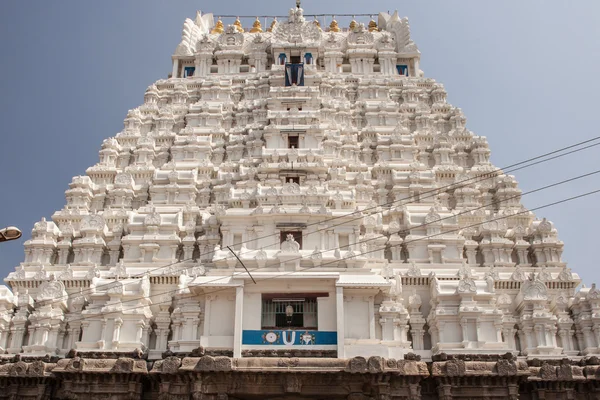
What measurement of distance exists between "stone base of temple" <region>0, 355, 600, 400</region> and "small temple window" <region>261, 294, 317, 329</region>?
88.9 inches

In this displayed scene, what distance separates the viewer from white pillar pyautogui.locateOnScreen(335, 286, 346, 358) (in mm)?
26109

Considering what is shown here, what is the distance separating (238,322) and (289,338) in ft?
6.65

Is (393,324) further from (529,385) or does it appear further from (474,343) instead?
(529,385)

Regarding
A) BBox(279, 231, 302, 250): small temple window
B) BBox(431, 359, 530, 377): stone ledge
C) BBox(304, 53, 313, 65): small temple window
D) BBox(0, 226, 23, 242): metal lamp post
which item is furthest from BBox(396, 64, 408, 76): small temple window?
BBox(0, 226, 23, 242): metal lamp post

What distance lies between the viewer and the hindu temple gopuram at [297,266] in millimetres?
26047

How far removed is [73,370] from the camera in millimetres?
25906

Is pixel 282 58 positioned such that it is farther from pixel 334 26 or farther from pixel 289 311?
pixel 289 311

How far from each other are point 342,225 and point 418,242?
3779 mm

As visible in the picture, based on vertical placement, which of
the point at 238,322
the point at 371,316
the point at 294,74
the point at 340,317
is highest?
the point at 294,74

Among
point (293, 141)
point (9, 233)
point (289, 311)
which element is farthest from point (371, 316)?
point (9, 233)

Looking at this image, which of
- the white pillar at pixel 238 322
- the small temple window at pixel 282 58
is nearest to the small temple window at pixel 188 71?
the small temple window at pixel 282 58

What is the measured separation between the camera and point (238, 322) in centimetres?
2670

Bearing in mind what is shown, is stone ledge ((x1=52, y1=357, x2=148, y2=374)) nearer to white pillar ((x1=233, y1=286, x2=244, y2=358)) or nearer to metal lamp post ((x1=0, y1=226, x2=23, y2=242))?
white pillar ((x1=233, y1=286, x2=244, y2=358))

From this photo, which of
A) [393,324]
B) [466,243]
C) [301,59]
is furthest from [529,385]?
[301,59]
